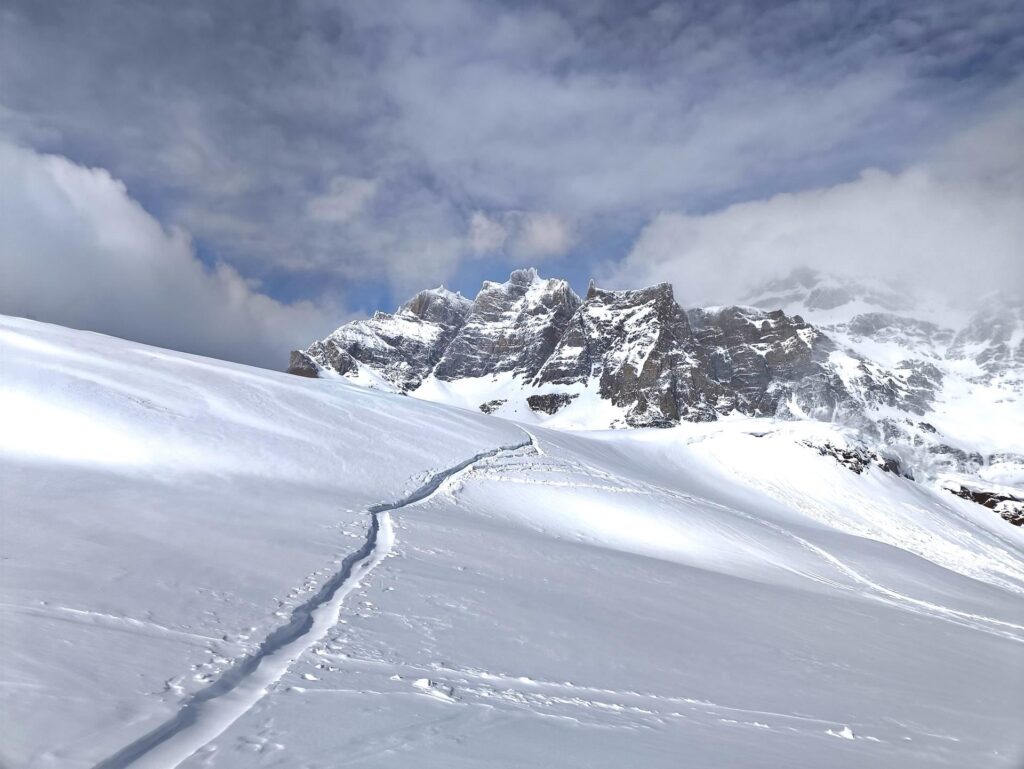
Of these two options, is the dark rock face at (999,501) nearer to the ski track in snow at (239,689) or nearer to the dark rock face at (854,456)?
the dark rock face at (854,456)

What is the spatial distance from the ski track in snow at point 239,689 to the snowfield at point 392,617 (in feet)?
0.10

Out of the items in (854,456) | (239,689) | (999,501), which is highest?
(999,501)

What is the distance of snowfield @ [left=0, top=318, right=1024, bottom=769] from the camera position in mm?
4602

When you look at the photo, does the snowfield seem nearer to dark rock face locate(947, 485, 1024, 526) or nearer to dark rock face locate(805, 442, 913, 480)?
dark rock face locate(805, 442, 913, 480)

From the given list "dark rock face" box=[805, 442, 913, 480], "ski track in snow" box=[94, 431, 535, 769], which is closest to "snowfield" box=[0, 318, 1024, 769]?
"ski track in snow" box=[94, 431, 535, 769]

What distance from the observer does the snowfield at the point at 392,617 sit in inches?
181

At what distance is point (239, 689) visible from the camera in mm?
4906

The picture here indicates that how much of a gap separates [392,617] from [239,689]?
270 cm

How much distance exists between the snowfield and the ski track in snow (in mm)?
30

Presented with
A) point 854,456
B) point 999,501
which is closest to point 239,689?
point 854,456

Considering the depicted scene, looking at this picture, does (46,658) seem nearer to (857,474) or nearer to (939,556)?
(939,556)

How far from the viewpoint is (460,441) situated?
1159 inches

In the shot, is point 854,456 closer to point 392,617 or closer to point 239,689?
point 392,617

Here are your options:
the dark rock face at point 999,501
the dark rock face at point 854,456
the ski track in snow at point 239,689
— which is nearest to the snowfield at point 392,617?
the ski track in snow at point 239,689
